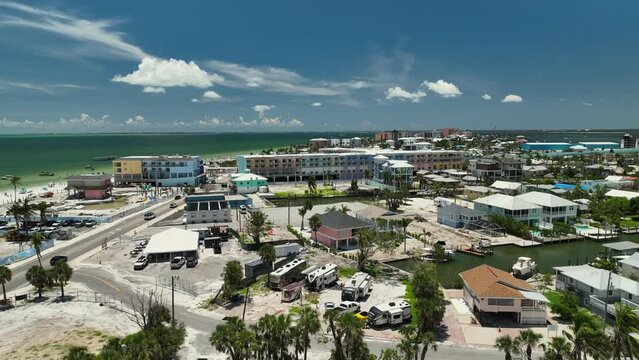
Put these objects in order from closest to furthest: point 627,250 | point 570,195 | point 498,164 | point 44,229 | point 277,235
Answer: point 627,250 < point 277,235 < point 44,229 < point 570,195 < point 498,164

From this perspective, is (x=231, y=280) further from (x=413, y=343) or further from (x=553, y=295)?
(x=553, y=295)

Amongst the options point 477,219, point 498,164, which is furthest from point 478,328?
point 498,164

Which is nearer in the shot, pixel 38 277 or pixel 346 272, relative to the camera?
pixel 38 277

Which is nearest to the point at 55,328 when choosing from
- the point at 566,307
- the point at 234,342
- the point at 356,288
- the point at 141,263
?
the point at 141,263

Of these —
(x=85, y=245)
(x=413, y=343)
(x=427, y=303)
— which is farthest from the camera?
(x=85, y=245)

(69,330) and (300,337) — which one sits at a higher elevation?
(300,337)

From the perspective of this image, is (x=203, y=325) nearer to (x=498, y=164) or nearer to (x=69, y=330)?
(x=69, y=330)
